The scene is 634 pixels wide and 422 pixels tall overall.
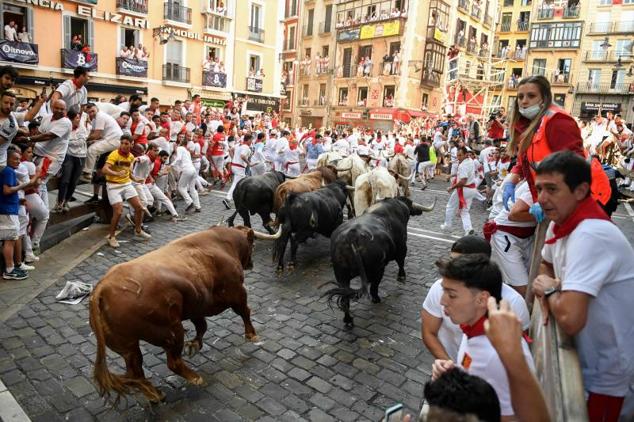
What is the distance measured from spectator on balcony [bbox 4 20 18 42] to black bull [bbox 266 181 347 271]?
2259 cm

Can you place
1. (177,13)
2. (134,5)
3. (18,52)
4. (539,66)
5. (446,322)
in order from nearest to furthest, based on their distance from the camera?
1. (446,322)
2. (18,52)
3. (134,5)
4. (177,13)
5. (539,66)

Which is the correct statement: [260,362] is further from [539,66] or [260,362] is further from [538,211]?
[539,66]

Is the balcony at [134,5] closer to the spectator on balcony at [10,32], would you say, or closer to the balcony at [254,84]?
the spectator on balcony at [10,32]

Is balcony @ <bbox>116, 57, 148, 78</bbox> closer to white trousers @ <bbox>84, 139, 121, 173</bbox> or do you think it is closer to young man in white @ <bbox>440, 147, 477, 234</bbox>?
white trousers @ <bbox>84, 139, 121, 173</bbox>

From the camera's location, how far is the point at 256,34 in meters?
34.9

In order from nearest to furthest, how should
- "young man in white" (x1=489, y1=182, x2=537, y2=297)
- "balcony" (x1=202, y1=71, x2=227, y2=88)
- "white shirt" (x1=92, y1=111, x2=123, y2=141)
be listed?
"young man in white" (x1=489, y1=182, x2=537, y2=297), "white shirt" (x1=92, y1=111, x2=123, y2=141), "balcony" (x1=202, y1=71, x2=227, y2=88)

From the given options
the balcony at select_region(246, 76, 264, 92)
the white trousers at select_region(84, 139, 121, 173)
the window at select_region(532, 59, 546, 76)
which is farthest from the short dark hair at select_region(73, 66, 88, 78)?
the window at select_region(532, 59, 546, 76)

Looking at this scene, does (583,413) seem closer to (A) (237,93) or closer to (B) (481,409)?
(B) (481,409)

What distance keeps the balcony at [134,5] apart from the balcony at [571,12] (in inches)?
1601

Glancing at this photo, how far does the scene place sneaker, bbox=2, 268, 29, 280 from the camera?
20.8ft

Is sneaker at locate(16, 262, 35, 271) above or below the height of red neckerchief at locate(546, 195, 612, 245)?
below

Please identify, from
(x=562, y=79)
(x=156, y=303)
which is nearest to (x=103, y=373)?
(x=156, y=303)

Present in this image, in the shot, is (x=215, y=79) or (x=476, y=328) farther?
(x=215, y=79)

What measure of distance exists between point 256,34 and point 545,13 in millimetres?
31691
